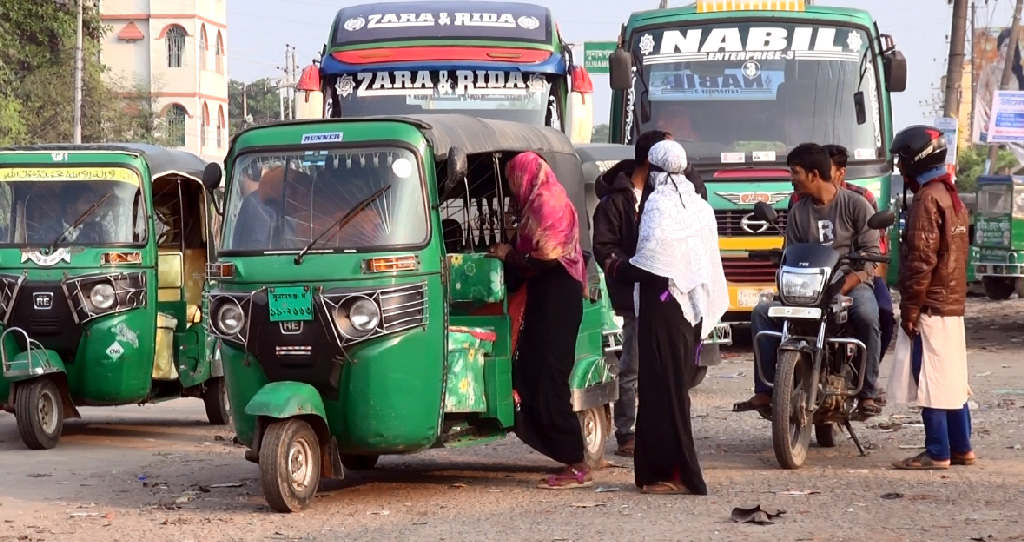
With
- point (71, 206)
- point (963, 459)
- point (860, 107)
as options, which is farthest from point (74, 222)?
point (860, 107)

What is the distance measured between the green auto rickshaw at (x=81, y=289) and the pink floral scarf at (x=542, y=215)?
396 cm

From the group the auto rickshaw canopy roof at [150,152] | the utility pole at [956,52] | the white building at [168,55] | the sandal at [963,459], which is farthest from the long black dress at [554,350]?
the white building at [168,55]

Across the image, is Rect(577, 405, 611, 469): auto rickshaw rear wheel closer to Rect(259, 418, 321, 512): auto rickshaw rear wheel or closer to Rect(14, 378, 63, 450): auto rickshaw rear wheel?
Rect(259, 418, 321, 512): auto rickshaw rear wheel

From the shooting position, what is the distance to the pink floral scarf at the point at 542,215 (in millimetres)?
8484

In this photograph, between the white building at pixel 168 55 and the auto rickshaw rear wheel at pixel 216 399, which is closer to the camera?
the auto rickshaw rear wheel at pixel 216 399

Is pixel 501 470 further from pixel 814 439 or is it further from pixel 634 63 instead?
pixel 634 63

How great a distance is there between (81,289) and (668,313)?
187 inches

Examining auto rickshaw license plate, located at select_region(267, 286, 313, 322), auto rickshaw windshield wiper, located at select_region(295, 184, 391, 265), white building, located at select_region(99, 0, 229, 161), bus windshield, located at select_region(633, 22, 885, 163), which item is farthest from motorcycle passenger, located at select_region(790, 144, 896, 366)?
white building, located at select_region(99, 0, 229, 161)

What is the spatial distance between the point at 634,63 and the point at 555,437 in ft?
27.2

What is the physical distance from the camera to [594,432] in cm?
959

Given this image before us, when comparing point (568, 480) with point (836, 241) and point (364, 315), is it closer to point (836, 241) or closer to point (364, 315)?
point (364, 315)

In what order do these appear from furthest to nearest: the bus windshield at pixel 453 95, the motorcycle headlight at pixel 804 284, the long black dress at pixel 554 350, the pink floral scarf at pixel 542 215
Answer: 1. the bus windshield at pixel 453 95
2. the motorcycle headlight at pixel 804 284
3. the long black dress at pixel 554 350
4. the pink floral scarf at pixel 542 215

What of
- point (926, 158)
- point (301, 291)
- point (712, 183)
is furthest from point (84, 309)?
point (712, 183)

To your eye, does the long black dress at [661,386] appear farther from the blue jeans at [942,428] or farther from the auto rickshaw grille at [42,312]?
the auto rickshaw grille at [42,312]
